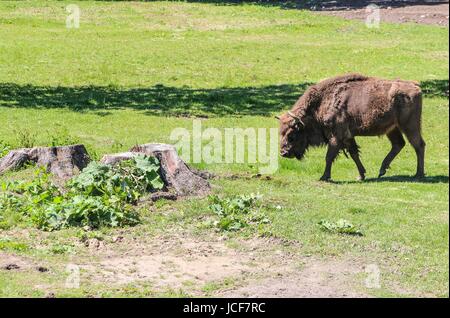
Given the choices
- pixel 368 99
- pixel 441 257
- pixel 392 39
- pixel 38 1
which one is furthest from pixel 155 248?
pixel 38 1

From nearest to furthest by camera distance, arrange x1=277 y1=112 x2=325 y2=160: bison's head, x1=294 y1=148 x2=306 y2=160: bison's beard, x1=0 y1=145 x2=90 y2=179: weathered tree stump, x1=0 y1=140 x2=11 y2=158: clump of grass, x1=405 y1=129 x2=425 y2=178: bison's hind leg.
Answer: x1=0 y1=145 x2=90 y2=179: weathered tree stump
x1=0 y1=140 x2=11 y2=158: clump of grass
x1=405 y1=129 x2=425 y2=178: bison's hind leg
x1=277 y1=112 x2=325 y2=160: bison's head
x1=294 y1=148 x2=306 y2=160: bison's beard

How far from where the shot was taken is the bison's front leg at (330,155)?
55.2 feet

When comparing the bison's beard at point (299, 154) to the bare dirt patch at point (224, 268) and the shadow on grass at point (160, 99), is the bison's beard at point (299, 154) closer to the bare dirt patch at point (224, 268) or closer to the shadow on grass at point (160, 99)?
the shadow on grass at point (160, 99)

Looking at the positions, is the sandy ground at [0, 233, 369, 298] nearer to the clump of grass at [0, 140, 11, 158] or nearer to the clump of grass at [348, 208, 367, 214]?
the clump of grass at [348, 208, 367, 214]

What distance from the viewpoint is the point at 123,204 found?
13289mm

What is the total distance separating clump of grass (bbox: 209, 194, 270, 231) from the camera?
12.6 metres

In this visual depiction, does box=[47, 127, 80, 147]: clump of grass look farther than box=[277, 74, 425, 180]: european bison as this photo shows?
Yes

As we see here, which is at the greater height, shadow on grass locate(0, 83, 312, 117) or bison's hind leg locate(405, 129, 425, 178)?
bison's hind leg locate(405, 129, 425, 178)

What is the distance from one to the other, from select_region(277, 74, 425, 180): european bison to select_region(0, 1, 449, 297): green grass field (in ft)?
1.60

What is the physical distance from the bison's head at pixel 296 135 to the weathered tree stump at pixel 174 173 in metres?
3.35

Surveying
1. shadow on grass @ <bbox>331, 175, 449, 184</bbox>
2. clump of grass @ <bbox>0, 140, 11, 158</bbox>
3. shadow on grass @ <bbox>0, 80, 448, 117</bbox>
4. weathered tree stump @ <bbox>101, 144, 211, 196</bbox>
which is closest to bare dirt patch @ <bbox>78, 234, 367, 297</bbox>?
weathered tree stump @ <bbox>101, 144, 211, 196</bbox>

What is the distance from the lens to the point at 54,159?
48.5ft

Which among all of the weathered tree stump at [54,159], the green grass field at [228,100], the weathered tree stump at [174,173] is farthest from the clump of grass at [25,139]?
the weathered tree stump at [174,173]


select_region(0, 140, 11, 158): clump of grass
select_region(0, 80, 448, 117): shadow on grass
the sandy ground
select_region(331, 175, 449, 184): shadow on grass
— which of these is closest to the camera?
the sandy ground
